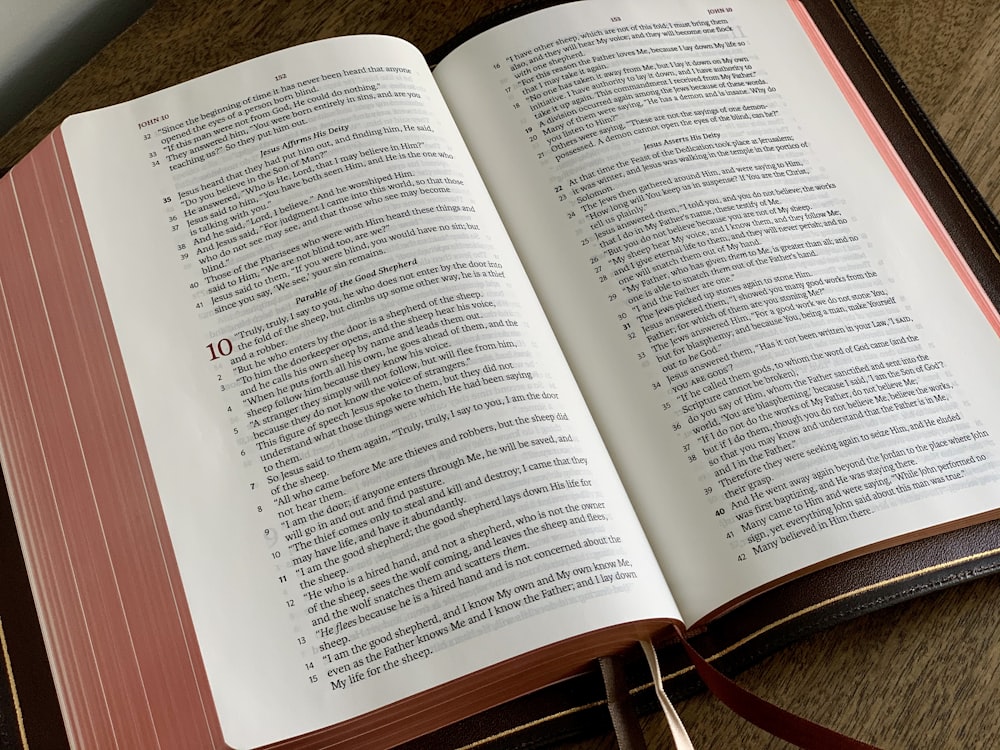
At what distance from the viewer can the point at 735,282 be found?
0.55 metres

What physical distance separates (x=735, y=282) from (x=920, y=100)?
0.24 metres

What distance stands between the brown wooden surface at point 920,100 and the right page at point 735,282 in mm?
65

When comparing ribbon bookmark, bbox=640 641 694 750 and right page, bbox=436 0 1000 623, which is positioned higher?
right page, bbox=436 0 1000 623

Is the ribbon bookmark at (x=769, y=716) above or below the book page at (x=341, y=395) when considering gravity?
below

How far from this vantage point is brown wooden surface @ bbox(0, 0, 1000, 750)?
20.2 inches

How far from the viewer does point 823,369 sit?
53cm

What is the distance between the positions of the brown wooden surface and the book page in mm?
89

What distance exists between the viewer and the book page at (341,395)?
46 cm

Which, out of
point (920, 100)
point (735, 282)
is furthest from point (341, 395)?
point (920, 100)

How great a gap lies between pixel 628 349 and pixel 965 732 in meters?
0.28

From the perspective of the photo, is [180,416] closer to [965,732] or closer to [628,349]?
[628,349]

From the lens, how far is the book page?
46 cm

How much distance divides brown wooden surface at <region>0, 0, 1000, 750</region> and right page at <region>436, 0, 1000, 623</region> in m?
0.07

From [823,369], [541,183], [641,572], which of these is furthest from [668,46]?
[641,572]
